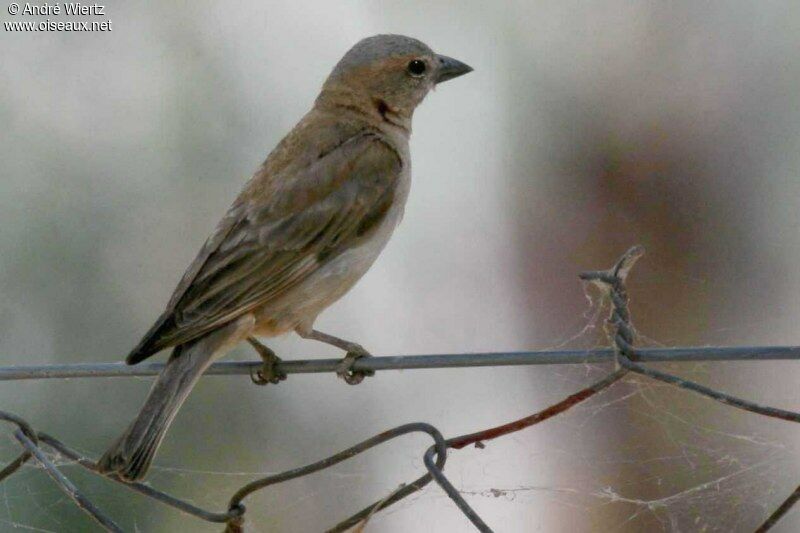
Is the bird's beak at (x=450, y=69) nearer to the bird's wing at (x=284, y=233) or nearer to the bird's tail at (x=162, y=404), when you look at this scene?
the bird's wing at (x=284, y=233)

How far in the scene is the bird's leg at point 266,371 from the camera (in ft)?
13.9

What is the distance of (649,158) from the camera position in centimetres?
780

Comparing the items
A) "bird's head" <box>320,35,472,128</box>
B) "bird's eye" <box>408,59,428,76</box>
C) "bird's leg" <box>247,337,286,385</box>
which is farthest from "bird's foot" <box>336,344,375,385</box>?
"bird's eye" <box>408,59,428,76</box>

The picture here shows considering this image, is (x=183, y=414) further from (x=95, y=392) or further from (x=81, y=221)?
(x=81, y=221)

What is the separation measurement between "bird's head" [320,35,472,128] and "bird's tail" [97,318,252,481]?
5.20 ft

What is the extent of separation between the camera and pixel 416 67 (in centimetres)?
556

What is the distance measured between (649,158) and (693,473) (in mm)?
3926

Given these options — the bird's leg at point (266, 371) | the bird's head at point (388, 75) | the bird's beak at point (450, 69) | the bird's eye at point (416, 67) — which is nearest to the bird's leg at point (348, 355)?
the bird's leg at point (266, 371)

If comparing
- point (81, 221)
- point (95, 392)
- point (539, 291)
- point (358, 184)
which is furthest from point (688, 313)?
point (81, 221)

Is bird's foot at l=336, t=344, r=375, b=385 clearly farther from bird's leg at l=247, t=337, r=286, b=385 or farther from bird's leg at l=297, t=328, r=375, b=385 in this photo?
bird's leg at l=247, t=337, r=286, b=385

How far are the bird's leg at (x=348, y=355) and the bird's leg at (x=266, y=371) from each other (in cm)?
16

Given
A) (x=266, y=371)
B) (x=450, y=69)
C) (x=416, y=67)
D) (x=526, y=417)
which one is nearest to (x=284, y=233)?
(x=266, y=371)

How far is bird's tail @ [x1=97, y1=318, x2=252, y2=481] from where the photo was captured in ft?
11.4

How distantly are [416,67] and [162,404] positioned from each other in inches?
90.9
